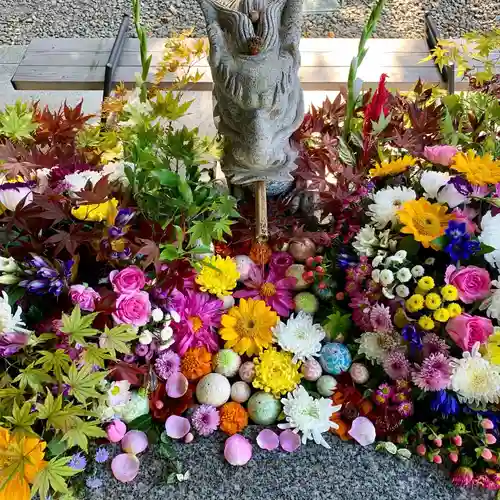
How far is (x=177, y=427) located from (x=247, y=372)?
20 cm

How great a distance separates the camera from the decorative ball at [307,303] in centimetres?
140

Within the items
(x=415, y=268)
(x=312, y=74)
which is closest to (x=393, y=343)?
(x=415, y=268)

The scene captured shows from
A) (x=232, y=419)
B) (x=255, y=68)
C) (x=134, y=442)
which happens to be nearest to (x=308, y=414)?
(x=232, y=419)

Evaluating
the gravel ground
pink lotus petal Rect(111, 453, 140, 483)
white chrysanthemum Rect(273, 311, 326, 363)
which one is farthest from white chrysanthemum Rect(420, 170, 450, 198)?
the gravel ground

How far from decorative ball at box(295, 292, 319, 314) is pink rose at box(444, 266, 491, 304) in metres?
0.35

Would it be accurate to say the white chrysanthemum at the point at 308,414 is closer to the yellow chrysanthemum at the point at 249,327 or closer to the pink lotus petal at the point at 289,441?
the pink lotus petal at the point at 289,441

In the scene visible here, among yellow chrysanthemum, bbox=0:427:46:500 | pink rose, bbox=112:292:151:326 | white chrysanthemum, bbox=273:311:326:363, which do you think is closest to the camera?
yellow chrysanthemum, bbox=0:427:46:500

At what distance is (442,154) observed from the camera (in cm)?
136

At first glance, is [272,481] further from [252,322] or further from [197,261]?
[197,261]

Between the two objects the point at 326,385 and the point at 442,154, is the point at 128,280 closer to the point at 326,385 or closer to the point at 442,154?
the point at 326,385

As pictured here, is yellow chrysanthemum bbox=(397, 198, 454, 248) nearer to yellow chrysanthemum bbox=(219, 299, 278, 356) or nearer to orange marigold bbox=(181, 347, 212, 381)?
yellow chrysanthemum bbox=(219, 299, 278, 356)

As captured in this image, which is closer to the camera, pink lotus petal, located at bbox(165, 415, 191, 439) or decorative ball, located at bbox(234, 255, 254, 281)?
pink lotus petal, located at bbox(165, 415, 191, 439)

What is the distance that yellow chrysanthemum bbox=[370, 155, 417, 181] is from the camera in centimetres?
137

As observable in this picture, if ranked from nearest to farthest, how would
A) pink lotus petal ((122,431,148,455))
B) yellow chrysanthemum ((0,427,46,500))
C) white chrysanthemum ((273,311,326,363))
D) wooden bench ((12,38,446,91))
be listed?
yellow chrysanthemum ((0,427,46,500)) → pink lotus petal ((122,431,148,455)) → white chrysanthemum ((273,311,326,363)) → wooden bench ((12,38,446,91))
